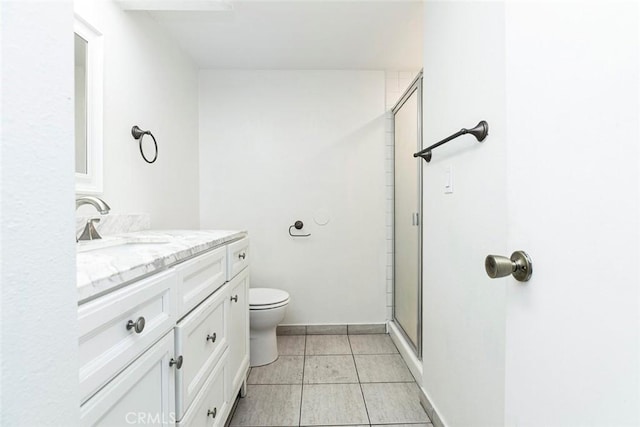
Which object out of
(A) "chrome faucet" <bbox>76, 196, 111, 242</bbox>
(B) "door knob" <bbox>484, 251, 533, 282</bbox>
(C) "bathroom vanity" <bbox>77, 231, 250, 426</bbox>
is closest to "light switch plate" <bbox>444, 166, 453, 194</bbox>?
(B) "door knob" <bbox>484, 251, 533, 282</bbox>

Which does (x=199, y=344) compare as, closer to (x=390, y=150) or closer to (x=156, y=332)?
(x=156, y=332)

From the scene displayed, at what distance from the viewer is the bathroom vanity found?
0.56 metres

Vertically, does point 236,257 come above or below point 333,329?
above

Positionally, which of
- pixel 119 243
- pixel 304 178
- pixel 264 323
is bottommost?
pixel 264 323

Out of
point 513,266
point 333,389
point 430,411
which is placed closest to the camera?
point 513,266

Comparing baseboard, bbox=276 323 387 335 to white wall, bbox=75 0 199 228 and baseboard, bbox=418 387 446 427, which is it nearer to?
baseboard, bbox=418 387 446 427

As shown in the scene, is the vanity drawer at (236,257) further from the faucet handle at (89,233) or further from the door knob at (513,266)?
the door knob at (513,266)

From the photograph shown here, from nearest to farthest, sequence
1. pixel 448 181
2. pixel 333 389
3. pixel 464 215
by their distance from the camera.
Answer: pixel 464 215 < pixel 448 181 < pixel 333 389

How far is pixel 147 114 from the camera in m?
1.75

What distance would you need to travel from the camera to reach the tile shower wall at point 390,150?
8.26 feet

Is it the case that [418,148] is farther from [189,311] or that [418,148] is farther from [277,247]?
[189,311]

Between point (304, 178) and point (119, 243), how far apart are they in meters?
1.53

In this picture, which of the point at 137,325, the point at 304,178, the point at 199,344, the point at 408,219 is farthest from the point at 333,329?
the point at 137,325

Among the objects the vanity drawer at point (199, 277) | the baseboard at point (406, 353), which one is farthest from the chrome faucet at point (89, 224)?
the baseboard at point (406, 353)
